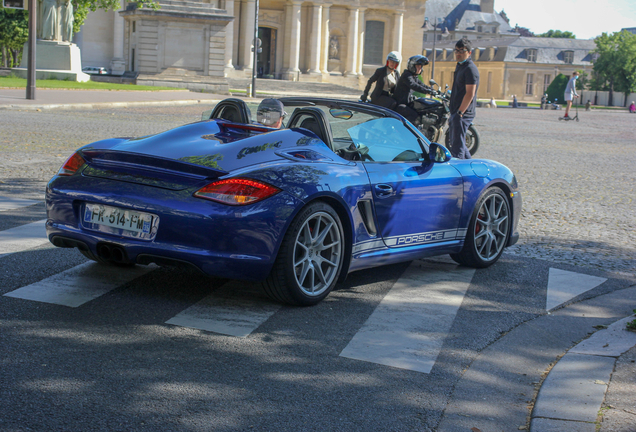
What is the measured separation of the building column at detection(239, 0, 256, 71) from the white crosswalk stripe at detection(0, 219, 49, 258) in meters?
71.3

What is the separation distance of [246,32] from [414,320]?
75411 mm

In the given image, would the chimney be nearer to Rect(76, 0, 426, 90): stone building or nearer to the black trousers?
Rect(76, 0, 426, 90): stone building

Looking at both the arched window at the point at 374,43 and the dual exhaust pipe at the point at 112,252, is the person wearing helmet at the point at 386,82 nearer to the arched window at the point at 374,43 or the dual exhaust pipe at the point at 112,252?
the dual exhaust pipe at the point at 112,252

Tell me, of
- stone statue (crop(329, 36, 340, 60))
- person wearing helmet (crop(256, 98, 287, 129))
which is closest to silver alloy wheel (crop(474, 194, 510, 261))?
person wearing helmet (crop(256, 98, 287, 129))

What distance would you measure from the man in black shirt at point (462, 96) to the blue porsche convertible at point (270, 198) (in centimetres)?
531

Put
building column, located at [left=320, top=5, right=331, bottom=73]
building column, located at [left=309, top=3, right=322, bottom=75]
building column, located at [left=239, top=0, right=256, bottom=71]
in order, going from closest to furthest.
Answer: building column, located at [left=239, top=0, right=256, bottom=71], building column, located at [left=309, top=3, right=322, bottom=75], building column, located at [left=320, top=5, right=331, bottom=73]

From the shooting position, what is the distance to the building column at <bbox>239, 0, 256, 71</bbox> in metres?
76.9

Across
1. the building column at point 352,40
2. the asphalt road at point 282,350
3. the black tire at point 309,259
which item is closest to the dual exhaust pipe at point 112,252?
the asphalt road at point 282,350

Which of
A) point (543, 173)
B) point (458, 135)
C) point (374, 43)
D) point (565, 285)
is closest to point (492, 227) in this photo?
point (565, 285)

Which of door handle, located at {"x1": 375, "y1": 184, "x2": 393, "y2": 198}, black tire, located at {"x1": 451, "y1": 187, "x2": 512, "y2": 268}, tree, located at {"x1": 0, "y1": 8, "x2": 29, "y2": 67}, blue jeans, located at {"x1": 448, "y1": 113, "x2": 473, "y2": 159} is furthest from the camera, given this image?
tree, located at {"x1": 0, "y1": 8, "x2": 29, "y2": 67}

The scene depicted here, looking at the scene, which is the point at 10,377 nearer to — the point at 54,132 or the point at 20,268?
the point at 20,268

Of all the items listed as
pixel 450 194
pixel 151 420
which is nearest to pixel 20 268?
pixel 151 420

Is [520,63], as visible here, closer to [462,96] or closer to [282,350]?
[462,96]

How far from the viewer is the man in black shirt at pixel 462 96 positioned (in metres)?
10.9
